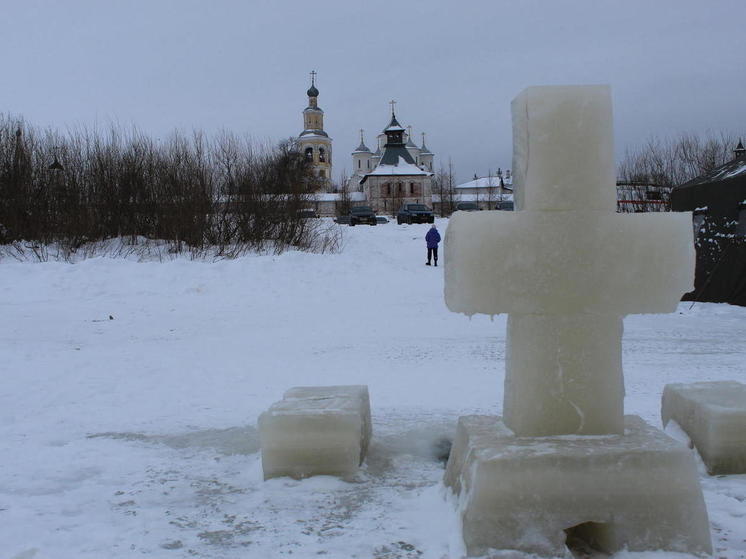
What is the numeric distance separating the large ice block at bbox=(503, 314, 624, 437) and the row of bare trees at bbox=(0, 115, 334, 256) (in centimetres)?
1881

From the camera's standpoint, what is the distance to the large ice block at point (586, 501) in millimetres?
2861

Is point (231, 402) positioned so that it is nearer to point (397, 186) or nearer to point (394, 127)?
point (397, 186)

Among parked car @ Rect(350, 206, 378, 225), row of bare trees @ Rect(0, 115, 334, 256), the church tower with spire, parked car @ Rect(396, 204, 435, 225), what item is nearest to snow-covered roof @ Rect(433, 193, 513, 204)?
the church tower with spire

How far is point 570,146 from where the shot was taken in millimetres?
3174

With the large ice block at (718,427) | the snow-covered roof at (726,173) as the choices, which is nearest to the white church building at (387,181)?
the snow-covered roof at (726,173)

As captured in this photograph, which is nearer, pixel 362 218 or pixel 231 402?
pixel 231 402

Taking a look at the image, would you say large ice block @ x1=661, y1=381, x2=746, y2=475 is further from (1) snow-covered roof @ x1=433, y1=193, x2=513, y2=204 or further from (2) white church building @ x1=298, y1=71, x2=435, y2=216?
(1) snow-covered roof @ x1=433, y1=193, x2=513, y2=204

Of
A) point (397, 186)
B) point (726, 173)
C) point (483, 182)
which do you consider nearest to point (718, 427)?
point (726, 173)

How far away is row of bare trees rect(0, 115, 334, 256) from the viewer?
816 inches

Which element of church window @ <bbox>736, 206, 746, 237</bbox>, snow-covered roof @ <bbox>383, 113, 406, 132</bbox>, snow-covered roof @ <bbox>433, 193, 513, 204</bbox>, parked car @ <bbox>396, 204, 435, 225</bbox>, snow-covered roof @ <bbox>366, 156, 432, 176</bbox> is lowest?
church window @ <bbox>736, 206, 746, 237</bbox>

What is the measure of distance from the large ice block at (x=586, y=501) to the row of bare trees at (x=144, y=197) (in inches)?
754

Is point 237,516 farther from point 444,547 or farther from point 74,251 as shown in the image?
point 74,251

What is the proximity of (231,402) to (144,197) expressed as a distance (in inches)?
714

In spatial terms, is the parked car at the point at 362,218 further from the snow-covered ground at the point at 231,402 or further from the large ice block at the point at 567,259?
the large ice block at the point at 567,259
